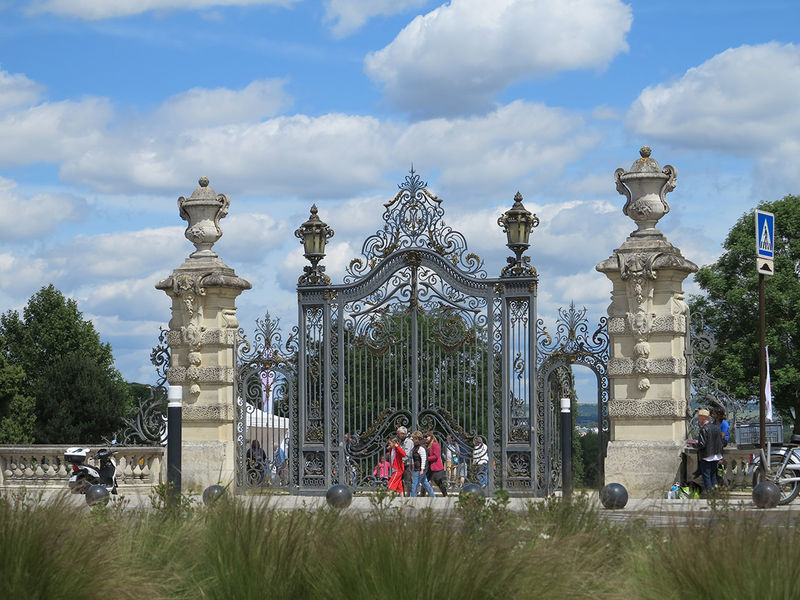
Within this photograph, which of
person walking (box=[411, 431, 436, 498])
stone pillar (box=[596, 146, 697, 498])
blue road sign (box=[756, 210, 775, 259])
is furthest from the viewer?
person walking (box=[411, 431, 436, 498])

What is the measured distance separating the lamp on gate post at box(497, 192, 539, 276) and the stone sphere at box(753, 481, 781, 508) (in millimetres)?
5499

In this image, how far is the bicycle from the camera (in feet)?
52.7

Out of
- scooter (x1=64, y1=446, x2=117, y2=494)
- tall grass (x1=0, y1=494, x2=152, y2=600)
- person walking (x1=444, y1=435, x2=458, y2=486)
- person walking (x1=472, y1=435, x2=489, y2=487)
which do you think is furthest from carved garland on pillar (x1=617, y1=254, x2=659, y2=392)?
tall grass (x1=0, y1=494, x2=152, y2=600)

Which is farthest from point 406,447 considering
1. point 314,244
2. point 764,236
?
point 764,236

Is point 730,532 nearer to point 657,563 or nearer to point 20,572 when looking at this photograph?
point 657,563

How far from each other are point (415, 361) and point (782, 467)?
225 inches

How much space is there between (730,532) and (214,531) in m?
3.19

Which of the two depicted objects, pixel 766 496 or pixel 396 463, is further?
pixel 396 463

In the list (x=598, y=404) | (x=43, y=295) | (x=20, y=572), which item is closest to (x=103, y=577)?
(x=20, y=572)

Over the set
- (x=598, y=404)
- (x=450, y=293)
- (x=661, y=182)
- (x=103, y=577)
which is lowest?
(x=103, y=577)

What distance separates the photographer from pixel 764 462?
53.3 ft

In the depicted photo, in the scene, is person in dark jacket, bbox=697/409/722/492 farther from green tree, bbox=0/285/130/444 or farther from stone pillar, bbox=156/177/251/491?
green tree, bbox=0/285/130/444

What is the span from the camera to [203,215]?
2072 centimetres

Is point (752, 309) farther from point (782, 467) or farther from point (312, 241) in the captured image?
point (782, 467)
